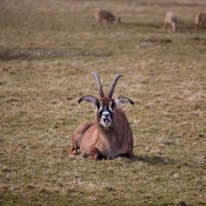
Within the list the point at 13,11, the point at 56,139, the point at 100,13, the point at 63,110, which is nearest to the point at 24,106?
the point at 63,110

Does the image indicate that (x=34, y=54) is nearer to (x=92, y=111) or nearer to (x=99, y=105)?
(x=92, y=111)

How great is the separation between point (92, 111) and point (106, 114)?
23.2ft

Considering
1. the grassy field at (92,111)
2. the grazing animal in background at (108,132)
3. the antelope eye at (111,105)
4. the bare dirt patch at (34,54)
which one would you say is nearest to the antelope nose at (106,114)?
the grazing animal in background at (108,132)

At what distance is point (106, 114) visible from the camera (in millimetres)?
10273

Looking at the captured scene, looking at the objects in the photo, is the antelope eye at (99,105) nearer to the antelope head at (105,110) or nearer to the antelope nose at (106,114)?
the antelope head at (105,110)

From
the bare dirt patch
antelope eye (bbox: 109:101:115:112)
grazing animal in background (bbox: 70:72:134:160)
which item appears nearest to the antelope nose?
grazing animal in background (bbox: 70:72:134:160)

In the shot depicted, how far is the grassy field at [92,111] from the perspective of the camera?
30.0 ft

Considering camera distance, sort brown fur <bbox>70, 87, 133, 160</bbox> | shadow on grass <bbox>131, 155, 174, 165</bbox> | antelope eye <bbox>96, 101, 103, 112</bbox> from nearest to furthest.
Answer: antelope eye <bbox>96, 101, 103, 112</bbox> < brown fur <bbox>70, 87, 133, 160</bbox> < shadow on grass <bbox>131, 155, 174, 165</bbox>

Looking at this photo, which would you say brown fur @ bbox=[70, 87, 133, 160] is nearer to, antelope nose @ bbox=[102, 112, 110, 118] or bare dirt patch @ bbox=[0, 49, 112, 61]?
antelope nose @ bbox=[102, 112, 110, 118]

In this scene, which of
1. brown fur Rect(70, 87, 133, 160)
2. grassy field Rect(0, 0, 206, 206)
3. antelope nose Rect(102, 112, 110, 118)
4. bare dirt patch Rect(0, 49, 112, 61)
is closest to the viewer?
grassy field Rect(0, 0, 206, 206)

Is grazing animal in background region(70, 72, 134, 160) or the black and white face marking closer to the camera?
the black and white face marking

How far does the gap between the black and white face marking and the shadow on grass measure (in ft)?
4.53

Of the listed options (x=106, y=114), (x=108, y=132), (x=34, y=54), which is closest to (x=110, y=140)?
(x=108, y=132)

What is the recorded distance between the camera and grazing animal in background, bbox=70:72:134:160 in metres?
10.5
